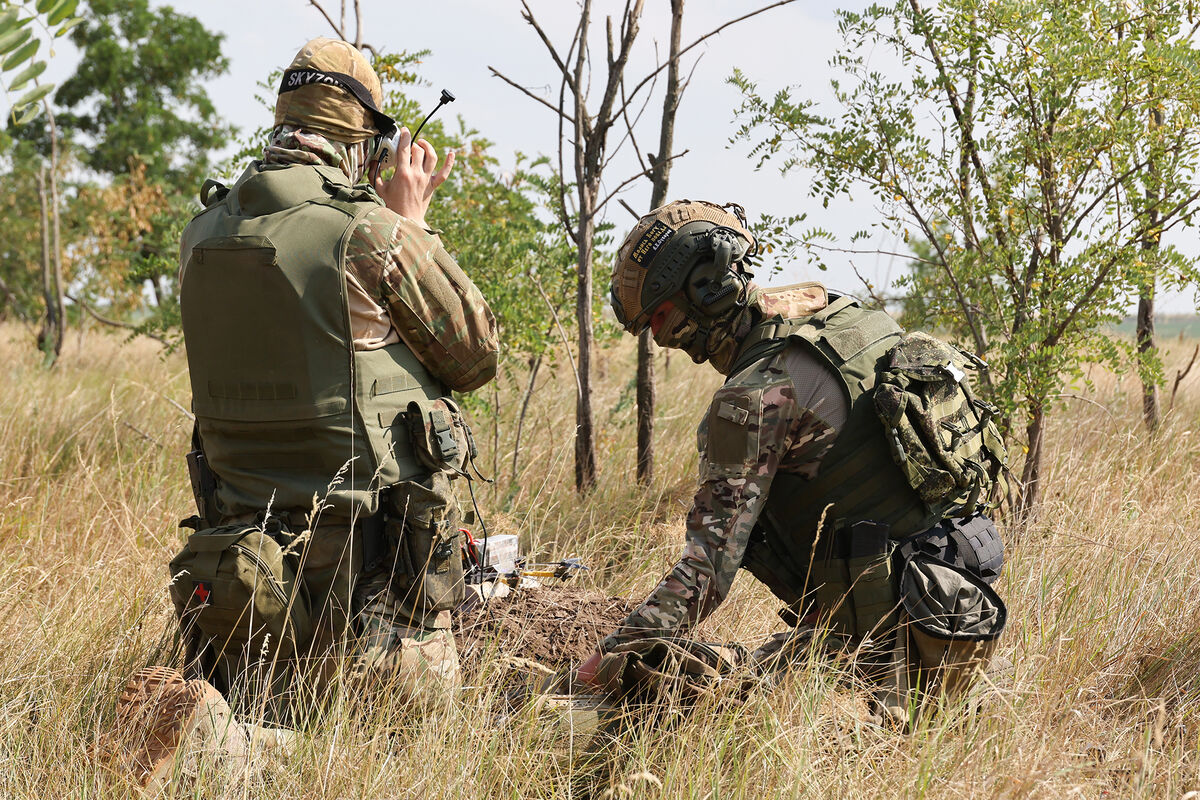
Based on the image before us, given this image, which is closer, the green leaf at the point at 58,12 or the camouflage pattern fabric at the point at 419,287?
the green leaf at the point at 58,12

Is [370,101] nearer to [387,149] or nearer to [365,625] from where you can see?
[387,149]

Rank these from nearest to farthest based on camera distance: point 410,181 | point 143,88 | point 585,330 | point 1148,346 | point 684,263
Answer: point 684,263
point 410,181
point 585,330
point 1148,346
point 143,88

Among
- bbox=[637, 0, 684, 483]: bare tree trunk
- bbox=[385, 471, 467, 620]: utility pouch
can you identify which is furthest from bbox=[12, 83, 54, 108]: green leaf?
bbox=[637, 0, 684, 483]: bare tree trunk

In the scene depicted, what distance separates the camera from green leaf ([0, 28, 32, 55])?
3.97 feet

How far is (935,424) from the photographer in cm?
250

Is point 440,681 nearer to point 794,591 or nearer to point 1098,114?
point 794,591

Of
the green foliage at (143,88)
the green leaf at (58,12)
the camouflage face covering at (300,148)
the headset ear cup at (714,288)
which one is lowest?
the headset ear cup at (714,288)

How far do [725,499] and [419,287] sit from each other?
105 centimetres

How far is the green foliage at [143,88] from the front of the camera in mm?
23656

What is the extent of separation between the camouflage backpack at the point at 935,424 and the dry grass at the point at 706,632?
53 cm

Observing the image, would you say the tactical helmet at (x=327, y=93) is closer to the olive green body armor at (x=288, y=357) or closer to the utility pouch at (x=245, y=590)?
the olive green body armor at (x=288, y=357)

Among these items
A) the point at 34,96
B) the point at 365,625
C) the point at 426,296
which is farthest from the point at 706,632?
the point at 34,96

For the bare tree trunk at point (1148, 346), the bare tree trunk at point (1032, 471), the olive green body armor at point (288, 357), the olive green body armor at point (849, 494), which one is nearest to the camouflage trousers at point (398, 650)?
the olive green body armor at point (288, 357)

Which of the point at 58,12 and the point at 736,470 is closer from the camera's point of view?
the point at 58,12
